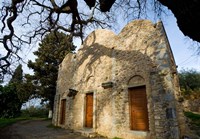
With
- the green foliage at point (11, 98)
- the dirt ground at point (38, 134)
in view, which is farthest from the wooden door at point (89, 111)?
the green foliage at point (11, 98)

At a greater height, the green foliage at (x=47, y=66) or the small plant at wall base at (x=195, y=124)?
the green foliage at (x=47, y=66)

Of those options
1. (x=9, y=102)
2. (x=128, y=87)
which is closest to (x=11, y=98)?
(x=9, y=102)

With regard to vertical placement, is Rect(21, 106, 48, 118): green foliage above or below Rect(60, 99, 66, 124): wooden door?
below

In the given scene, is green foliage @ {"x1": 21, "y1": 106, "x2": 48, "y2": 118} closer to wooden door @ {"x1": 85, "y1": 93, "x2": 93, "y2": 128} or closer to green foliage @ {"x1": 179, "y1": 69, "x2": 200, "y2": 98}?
wooden door @ {"x1": 85, "y1": 93, "x2": 93, "y2": 128}

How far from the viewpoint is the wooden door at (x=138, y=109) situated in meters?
7.37

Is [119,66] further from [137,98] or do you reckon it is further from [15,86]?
[15,86]

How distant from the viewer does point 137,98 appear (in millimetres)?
7914

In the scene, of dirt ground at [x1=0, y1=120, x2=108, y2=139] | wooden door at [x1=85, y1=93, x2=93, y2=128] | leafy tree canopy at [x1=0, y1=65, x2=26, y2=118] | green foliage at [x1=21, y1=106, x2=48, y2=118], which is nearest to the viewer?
dirt ground at [x1=0, y1=120, x2=108, y2=139]

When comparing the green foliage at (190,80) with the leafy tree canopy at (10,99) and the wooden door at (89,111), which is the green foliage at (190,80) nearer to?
the wooden door at (89,111)

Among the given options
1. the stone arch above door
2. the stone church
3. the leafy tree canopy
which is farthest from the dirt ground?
the leafy tree canopy

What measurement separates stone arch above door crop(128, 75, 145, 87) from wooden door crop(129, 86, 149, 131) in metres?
0.21

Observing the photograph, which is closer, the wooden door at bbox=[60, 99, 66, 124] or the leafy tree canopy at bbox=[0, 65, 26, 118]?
the wooden door at bbox=[60, 99, 66, 124]

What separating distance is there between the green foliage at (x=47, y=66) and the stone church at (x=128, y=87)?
9416mm

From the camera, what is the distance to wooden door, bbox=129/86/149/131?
7.37 m
